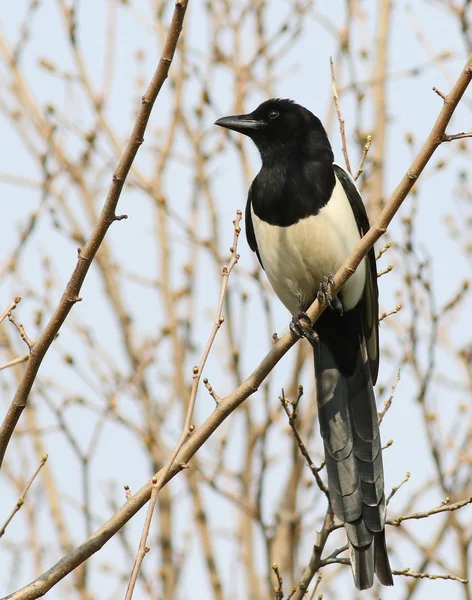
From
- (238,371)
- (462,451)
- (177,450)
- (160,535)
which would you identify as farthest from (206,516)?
(177,450)

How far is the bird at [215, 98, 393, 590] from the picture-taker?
12.3 ft

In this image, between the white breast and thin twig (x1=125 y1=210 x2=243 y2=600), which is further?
the white breast

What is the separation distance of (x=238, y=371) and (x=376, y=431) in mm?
1728

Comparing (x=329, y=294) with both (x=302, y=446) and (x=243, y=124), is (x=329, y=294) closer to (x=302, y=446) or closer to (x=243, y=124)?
(x=302, y=446)

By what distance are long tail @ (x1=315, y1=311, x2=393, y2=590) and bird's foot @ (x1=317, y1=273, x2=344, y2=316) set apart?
0.37 feet

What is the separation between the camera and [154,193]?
596 cm

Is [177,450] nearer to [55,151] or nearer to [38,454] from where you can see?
[38,454]

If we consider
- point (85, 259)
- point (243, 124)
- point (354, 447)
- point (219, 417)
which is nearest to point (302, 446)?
point (219, 417)

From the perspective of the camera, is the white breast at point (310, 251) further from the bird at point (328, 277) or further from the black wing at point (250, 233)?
the black wing at point (250, 233)

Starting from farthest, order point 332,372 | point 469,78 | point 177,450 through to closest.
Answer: point 332,372 → point 469,78 → point 177,450

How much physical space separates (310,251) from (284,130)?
77cm

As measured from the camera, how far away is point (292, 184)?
161 inches

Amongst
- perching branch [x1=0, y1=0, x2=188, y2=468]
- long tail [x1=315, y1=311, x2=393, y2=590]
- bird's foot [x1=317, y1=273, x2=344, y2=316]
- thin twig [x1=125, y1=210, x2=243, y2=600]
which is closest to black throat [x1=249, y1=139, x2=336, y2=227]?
bird's foot [x1=317, y1=273, x2=344, y2=316]

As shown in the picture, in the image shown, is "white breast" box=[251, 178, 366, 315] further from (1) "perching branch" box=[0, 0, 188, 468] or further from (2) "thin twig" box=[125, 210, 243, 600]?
(1) "perching branch" box=[0, 0, 188, 468]
